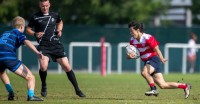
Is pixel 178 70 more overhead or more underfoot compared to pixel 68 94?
more underfoot

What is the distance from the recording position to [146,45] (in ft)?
53.9

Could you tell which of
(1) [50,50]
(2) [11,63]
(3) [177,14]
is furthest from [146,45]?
(3) [177,14]

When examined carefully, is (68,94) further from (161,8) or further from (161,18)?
(161,18)

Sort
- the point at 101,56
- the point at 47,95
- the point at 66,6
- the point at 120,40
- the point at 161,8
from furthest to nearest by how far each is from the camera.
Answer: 1. the point at 161,8
2. the point at 66,6
3. the point at 120,40
4. the point at 101,56
5. the point at 47,95

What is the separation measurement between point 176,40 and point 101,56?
210 inches

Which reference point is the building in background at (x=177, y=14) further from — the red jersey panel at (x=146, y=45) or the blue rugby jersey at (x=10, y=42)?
the blue rugby jersey at (x=10, y=42)

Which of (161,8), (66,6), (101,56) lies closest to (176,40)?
(101,56)

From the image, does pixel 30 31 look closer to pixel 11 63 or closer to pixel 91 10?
pixel 11 63

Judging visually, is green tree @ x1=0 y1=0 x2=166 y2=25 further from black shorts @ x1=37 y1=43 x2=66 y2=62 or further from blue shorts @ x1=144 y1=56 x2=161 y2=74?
blue shorts @ x1=144 y1=56 x2=161 y2=74

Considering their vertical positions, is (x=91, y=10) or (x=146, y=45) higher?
(x=146, y=45)

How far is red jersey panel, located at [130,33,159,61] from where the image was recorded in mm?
16266

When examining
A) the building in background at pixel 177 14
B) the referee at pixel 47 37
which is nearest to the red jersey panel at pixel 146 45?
the referee at pixel 47 37

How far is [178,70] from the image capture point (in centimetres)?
3403

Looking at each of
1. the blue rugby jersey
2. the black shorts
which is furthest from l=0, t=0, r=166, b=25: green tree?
the blue rugby jersey
